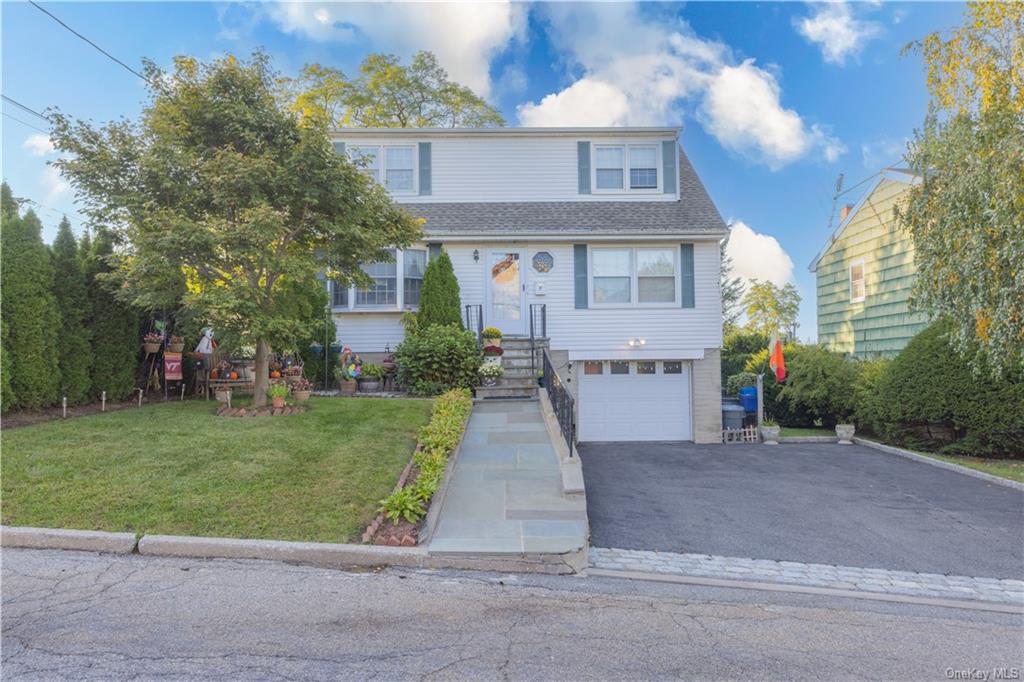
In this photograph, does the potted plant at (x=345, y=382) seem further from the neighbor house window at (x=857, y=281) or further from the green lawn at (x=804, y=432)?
the neighbor house window at (x=857, y=281)

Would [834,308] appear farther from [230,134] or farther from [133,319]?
[133,319]

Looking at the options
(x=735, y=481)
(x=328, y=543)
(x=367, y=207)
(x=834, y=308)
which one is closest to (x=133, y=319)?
(x=367, y=207)

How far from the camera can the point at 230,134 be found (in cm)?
764

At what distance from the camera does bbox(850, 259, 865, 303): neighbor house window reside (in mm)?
14914

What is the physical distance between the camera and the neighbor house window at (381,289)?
40.8 ft

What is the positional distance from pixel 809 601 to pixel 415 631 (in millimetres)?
2962

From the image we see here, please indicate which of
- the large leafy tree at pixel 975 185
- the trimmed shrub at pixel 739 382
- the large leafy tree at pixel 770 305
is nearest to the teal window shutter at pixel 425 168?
the trimmed shrub at pixel 739 382

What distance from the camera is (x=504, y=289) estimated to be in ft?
41.2

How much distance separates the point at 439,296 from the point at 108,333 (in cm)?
575

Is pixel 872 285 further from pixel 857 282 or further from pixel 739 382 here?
pixel 739 382

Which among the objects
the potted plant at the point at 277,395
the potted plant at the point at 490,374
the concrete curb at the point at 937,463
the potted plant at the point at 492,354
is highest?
the potted plant at the point at 492,354

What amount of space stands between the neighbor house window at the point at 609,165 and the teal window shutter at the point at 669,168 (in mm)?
1035


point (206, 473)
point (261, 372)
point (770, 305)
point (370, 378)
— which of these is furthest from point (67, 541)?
point (770, 305)
